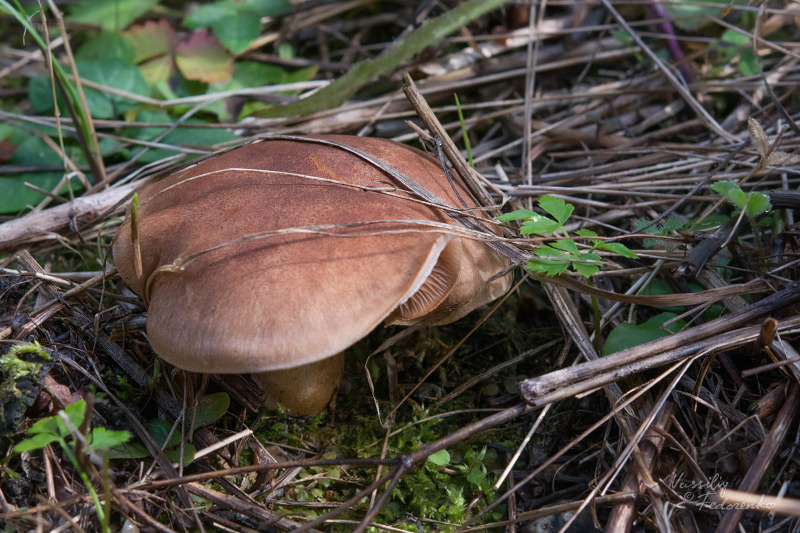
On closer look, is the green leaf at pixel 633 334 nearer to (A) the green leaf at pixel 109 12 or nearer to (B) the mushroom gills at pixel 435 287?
(B) the mushroom gills at pixel 435 287

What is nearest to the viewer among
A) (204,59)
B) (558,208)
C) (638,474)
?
(638,474)

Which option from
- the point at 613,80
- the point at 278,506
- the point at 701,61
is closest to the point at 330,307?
the point at 278,506

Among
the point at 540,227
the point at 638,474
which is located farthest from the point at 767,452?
the point at 540,227

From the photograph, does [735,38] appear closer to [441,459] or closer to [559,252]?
[559,252]

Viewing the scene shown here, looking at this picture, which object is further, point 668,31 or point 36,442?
point 668,31

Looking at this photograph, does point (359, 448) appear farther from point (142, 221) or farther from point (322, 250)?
point (142, 221)
